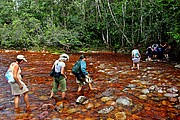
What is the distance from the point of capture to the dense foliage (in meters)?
22.1

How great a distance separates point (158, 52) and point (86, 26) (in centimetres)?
1216

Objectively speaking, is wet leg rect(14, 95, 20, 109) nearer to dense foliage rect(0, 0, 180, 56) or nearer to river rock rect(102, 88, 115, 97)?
river rock rect(102, 88, 115, 97)

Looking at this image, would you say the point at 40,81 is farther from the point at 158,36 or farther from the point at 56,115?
the point at 158,36

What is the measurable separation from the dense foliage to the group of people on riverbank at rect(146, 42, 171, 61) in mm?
2880

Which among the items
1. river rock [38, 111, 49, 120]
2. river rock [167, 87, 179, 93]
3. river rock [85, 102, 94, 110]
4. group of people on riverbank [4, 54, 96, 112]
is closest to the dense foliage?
river rock [167, 87, 179, 93]

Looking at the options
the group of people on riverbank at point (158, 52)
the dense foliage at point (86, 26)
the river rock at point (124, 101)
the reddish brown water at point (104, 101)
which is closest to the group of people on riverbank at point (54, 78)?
the reddish brown water at point (104, 101)

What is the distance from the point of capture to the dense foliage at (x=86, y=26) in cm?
2206

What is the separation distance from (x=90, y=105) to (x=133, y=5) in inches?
721

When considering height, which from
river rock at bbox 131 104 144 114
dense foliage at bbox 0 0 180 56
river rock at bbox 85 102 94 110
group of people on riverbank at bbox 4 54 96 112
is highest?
dense foliage at bbox 0 0 180 56

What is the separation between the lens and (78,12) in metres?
28.5

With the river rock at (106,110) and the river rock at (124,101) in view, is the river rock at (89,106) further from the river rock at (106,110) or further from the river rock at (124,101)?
the river rock at (124,101)

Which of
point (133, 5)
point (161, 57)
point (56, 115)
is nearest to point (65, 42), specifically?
point (133, 5)

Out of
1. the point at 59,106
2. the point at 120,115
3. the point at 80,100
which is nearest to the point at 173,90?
the point at 120,115

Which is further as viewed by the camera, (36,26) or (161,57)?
(36,26)
